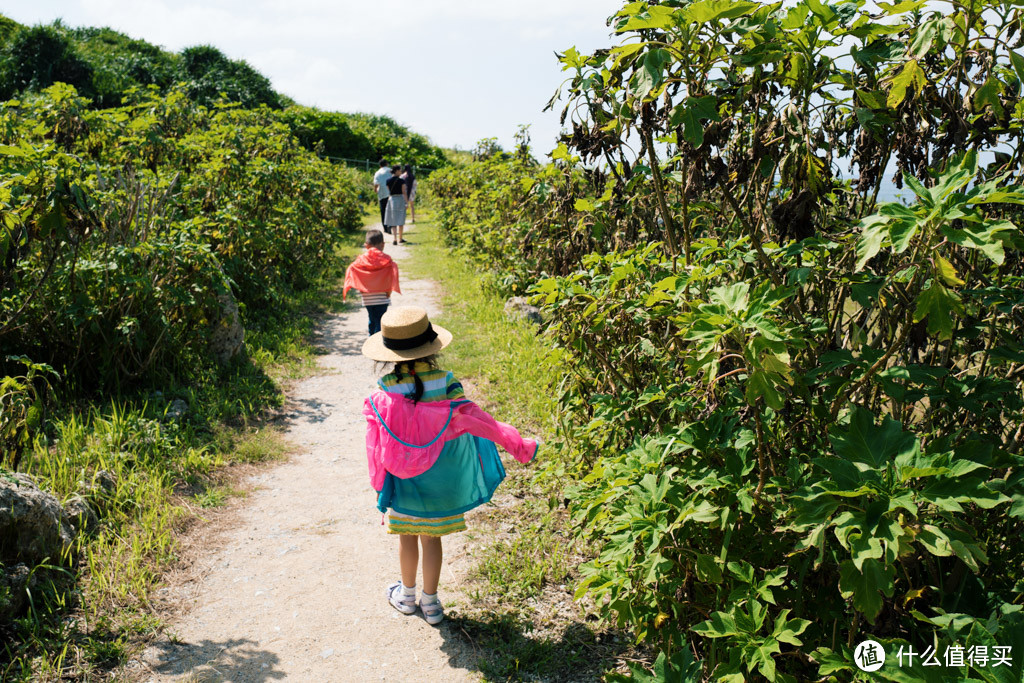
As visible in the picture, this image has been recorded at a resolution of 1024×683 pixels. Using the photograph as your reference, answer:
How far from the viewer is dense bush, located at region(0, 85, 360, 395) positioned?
11.7ft

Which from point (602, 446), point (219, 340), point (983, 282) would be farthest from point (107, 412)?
point (983, 282)

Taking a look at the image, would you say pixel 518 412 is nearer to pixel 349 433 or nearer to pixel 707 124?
pixel 349 433

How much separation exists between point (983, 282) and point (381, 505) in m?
2.31

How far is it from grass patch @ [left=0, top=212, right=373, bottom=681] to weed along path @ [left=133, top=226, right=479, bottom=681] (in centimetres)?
19

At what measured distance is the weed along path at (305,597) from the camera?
2.88 meters

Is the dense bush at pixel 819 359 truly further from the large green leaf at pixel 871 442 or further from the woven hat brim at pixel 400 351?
the woven hat brim at pixel 400 351

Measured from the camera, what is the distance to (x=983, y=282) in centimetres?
216

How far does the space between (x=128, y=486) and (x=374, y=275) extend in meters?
3.53

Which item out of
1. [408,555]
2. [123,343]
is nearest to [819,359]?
[408,555]

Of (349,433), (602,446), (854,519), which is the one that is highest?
(854,519)

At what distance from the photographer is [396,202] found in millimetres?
14586

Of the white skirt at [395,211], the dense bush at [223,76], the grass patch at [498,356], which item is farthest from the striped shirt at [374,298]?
the dense bush at [223,76]

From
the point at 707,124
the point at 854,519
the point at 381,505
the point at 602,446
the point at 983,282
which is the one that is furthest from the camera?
the point at 602,446

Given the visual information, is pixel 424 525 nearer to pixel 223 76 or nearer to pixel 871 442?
pixel 871 442
